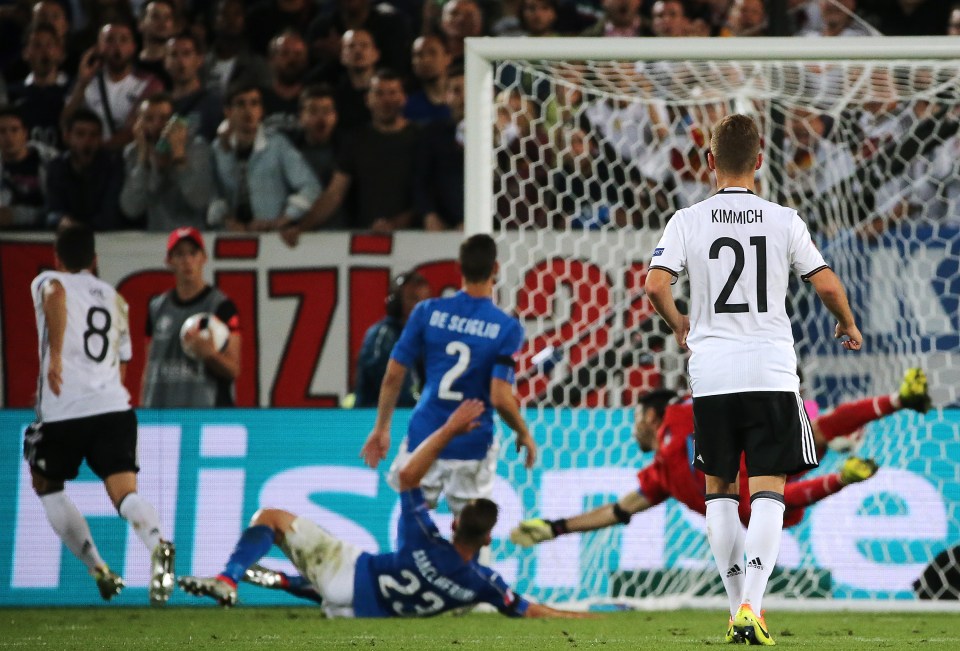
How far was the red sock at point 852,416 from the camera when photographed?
7336mm

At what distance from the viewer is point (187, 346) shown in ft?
28.6

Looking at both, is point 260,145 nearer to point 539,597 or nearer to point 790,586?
point 539,597

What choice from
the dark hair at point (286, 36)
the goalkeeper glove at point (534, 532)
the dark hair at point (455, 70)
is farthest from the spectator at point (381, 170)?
the goalkeeper glove at point (534, 532)

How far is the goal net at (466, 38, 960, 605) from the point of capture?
810 centimetres

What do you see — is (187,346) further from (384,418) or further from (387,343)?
(384,418)

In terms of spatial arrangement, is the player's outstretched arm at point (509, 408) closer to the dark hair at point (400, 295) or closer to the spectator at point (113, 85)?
the dark hair at point (400, 295)

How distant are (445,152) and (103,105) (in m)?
2.96

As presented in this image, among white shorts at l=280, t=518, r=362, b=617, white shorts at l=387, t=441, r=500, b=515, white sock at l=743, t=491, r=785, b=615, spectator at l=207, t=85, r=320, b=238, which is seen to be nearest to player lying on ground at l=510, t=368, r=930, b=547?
white shorts at l=387, t=441, r=500, b=515

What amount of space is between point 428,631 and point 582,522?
1465 mm

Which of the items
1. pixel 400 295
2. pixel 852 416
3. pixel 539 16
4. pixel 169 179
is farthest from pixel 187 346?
pixel 539 16

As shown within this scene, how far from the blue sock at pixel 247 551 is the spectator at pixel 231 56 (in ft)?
18.3

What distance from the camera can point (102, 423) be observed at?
25.5ft

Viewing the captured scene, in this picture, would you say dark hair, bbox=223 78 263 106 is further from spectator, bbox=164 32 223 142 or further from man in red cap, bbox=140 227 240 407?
man in red cap, bbox=140 227 240 407

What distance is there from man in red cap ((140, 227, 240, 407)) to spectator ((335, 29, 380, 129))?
2.54 metres
